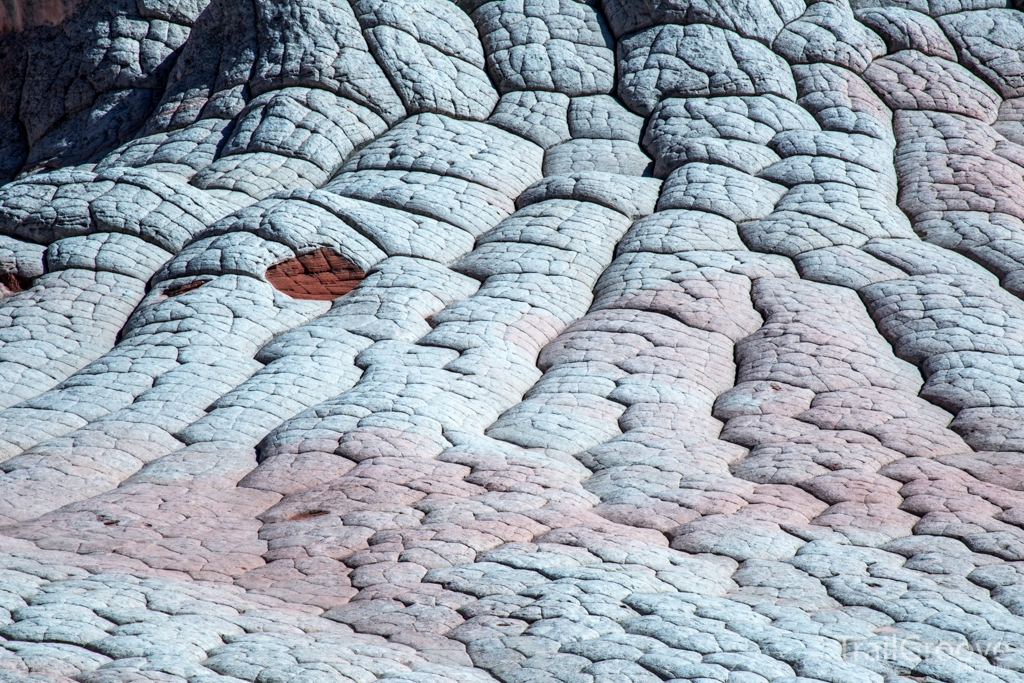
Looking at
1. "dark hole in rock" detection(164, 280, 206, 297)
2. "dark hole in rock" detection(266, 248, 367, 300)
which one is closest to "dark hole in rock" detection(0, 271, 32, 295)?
"dark hole in rock" detection(164, 280, 206, 297)

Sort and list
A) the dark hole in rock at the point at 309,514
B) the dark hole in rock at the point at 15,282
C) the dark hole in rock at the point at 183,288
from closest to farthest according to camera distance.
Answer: the dark hole in rock at the point at 309,514
the dark hole in rock at the point at 183,288
the dark hole in rock at the point at 15,282

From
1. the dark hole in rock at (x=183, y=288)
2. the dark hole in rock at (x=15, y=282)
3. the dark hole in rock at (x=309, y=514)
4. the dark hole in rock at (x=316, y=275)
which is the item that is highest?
the dark hole in rock at (x=316, y=275)

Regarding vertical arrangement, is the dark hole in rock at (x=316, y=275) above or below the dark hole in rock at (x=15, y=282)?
above

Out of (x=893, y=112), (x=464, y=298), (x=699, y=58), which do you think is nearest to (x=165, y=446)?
(x=464, y=298)

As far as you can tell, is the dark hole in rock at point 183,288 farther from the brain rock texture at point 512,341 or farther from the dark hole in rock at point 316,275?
the dark hole in rock at point 316,275

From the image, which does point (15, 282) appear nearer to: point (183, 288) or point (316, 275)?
point (183, 288)

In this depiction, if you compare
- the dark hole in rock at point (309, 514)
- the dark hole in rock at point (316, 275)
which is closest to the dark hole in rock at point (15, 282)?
the dark hole in rock at point (316, 275)
